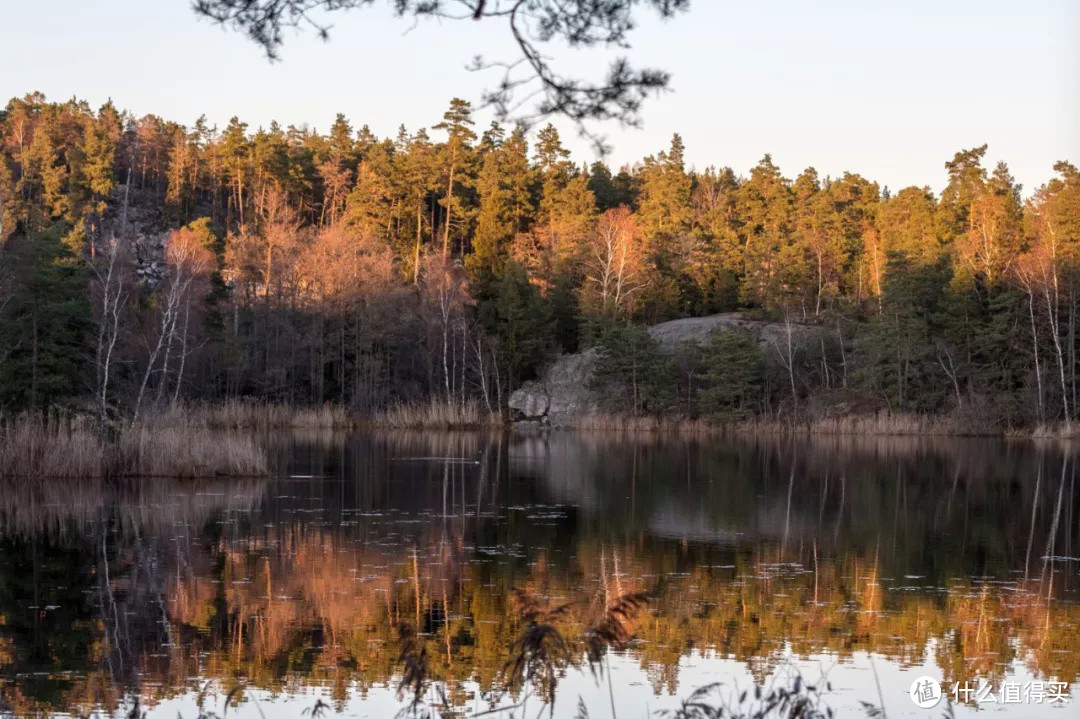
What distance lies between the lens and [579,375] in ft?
177

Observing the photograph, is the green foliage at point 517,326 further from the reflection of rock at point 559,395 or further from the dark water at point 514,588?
the dark water at point 514,588

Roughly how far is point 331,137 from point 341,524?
234 feet

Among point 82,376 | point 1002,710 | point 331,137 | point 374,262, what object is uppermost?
point 331,137

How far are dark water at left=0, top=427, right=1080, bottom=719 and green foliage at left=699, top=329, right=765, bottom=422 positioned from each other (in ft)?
69.8

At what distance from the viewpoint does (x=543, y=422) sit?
5341cm

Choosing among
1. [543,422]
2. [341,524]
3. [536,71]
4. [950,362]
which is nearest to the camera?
[536,71]

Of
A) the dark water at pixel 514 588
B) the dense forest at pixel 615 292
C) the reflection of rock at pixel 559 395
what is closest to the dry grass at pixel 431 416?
the dense forest at pixel 615 292

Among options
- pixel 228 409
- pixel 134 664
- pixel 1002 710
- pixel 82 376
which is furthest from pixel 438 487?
pixel 228 409

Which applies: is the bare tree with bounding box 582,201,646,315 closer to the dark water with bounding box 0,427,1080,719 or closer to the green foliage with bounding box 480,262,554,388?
the green foliage with bounding box 480,262,554,388

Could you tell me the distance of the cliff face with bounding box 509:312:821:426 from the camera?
2080 inches

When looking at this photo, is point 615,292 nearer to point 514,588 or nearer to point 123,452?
point 123,452

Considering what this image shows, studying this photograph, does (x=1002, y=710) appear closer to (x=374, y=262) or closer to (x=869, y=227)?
(x=374, y=262)

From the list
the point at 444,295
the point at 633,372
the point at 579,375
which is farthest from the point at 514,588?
the point at 579,375

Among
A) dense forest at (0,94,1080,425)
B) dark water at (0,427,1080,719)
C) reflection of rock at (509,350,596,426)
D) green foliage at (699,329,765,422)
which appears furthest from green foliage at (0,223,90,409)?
green foliage at (699,329,765,422)
